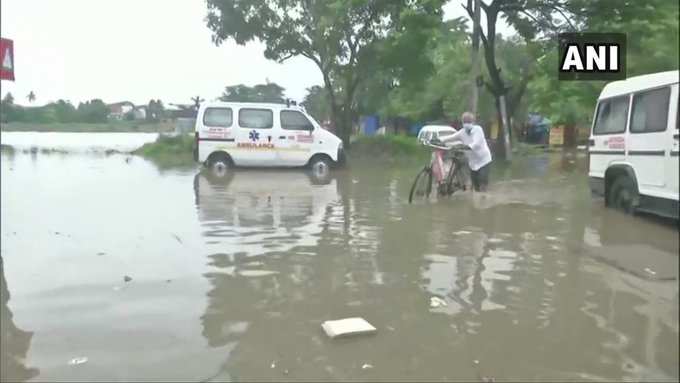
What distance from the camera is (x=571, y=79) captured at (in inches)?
52.4

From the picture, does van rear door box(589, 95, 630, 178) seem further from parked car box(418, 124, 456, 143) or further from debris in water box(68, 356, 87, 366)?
parked car box(418, 124, 456, 143)

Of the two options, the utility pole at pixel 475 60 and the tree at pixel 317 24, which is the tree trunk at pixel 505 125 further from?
the tree at pixel 317 24

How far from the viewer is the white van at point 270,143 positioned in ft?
29.2

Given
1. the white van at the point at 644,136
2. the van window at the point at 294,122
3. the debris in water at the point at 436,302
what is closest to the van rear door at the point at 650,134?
the white van at the point at 644,136

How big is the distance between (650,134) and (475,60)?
1991 millimetres

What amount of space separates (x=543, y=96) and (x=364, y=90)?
8.64 feet

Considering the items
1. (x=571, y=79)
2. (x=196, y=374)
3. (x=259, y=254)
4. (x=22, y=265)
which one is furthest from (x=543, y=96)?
(x=22, y=265)

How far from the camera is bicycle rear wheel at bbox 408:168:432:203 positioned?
8125 mm

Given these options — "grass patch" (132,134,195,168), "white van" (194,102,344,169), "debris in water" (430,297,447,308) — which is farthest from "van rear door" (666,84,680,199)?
"white van" (194,102,344,169)

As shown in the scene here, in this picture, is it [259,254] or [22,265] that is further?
[259,254]

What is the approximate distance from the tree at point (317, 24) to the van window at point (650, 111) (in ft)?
2.52

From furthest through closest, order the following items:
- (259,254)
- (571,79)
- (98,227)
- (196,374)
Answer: (98,227)
(259,254)
(196,374)
(571,79)

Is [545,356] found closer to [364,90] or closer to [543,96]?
[543,96]

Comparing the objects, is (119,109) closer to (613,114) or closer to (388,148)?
(613,114)
